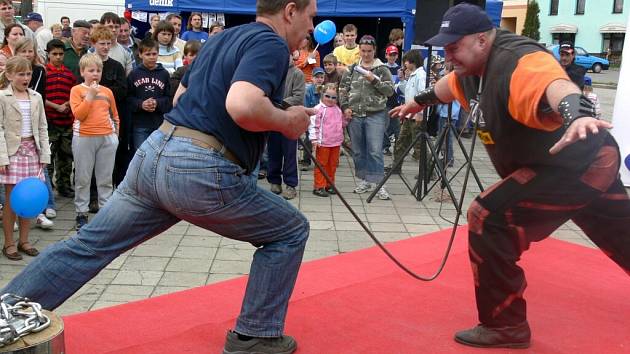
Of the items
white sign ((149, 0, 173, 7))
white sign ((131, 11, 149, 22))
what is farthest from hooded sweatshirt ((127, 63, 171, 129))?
white sign ((131, 11, 149, 22))

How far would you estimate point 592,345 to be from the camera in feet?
10.7

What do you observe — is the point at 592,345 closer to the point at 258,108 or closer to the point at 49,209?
the point at 258,108

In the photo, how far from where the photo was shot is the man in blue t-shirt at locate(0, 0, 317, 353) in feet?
8.43

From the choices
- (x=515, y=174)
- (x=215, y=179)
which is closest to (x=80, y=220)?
(x=215, y=179)

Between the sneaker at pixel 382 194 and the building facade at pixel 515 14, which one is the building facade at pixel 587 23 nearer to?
the building facade at pixel 515 14

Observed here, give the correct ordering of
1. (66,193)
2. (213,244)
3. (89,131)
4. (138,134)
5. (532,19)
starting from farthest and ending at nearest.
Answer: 1. (532,19)
2. (66,193)
3. (138,134)
4. (89,131)
5. (213,244)

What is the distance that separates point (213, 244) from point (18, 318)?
118 inches

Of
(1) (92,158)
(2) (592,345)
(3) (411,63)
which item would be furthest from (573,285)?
(3) (411,63)

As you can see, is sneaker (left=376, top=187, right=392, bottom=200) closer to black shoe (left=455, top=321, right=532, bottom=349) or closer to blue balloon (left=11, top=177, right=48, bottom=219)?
blue balloon (left=11, top=177, right=48, bottom=219)

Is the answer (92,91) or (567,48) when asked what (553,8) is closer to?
(567,48)

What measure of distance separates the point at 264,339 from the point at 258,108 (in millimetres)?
1100

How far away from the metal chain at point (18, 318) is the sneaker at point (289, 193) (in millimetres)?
4760

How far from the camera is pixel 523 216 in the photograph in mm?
3064

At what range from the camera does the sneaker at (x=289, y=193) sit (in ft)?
23.5
